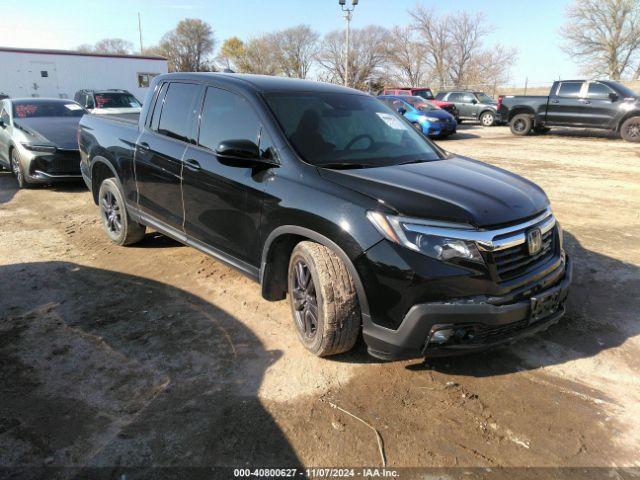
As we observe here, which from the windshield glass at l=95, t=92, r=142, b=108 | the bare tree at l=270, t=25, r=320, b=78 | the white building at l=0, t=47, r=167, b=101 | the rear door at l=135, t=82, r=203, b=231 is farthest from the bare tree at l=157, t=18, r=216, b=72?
the rear door at l=135, t=82, r=203, b=231

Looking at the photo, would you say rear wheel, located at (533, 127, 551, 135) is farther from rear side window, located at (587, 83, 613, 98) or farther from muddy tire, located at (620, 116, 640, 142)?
muddy tire, located at (620, 116, 640, 142)

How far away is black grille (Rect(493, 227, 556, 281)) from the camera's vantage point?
2693 mm

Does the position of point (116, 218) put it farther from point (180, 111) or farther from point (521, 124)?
point (521, 124)

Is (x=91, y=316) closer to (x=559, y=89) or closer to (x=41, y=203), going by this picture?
(x=41, y=203)

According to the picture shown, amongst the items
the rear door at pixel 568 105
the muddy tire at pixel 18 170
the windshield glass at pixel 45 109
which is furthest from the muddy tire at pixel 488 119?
the muddy tire at pixel 18 170

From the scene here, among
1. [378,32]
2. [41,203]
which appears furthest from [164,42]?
[41,203]

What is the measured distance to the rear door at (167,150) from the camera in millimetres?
4098

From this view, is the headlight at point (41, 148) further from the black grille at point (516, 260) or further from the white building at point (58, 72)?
the white building at point (58, 72)

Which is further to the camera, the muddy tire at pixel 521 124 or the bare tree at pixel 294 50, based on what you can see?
the bare tree at pixel 294 50

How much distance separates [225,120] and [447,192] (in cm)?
188

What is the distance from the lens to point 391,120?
4.09 meters

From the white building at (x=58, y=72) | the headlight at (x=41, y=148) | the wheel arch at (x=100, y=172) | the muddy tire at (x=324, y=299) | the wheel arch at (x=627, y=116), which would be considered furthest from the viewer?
the white building at (x=58, y=72)

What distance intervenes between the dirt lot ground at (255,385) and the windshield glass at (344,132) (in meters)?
1.36

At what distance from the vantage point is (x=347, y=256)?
2775 millimetres
